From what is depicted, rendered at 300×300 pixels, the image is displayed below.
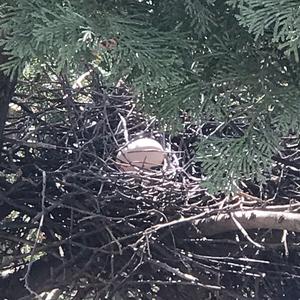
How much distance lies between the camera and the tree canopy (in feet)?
3.13

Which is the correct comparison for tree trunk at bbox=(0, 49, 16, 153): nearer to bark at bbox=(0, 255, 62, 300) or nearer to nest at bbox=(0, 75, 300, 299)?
nest at bbox=(0, 75, 300, 299)

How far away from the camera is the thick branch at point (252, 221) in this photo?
1607mm

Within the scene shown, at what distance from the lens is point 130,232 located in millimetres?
1787

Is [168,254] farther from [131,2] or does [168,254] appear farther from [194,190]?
[131,2]

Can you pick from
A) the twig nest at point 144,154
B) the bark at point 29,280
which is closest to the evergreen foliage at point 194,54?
the bark at point 29,280

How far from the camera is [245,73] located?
3.34 feet

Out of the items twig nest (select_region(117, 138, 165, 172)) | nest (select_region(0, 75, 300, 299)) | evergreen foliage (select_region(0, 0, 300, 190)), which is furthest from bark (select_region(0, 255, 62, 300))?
evergreen foliage (select_region(0, 0, 300, 190))

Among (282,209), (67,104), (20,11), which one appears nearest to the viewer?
(20,11)

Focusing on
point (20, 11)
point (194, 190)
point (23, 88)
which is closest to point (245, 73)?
point (20, 11)

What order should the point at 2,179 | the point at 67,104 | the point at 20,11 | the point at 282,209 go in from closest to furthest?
the point at 20,11 < the point at 282,209 < the point at 2,179 < the point at 67,104

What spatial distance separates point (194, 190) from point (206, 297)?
284mm

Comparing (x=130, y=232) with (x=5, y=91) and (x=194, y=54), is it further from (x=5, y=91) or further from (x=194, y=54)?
(x=194, y=54)

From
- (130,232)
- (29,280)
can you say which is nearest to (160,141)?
→ (130,232)

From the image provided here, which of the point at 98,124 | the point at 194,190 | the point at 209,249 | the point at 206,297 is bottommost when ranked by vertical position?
the point at 206,297
